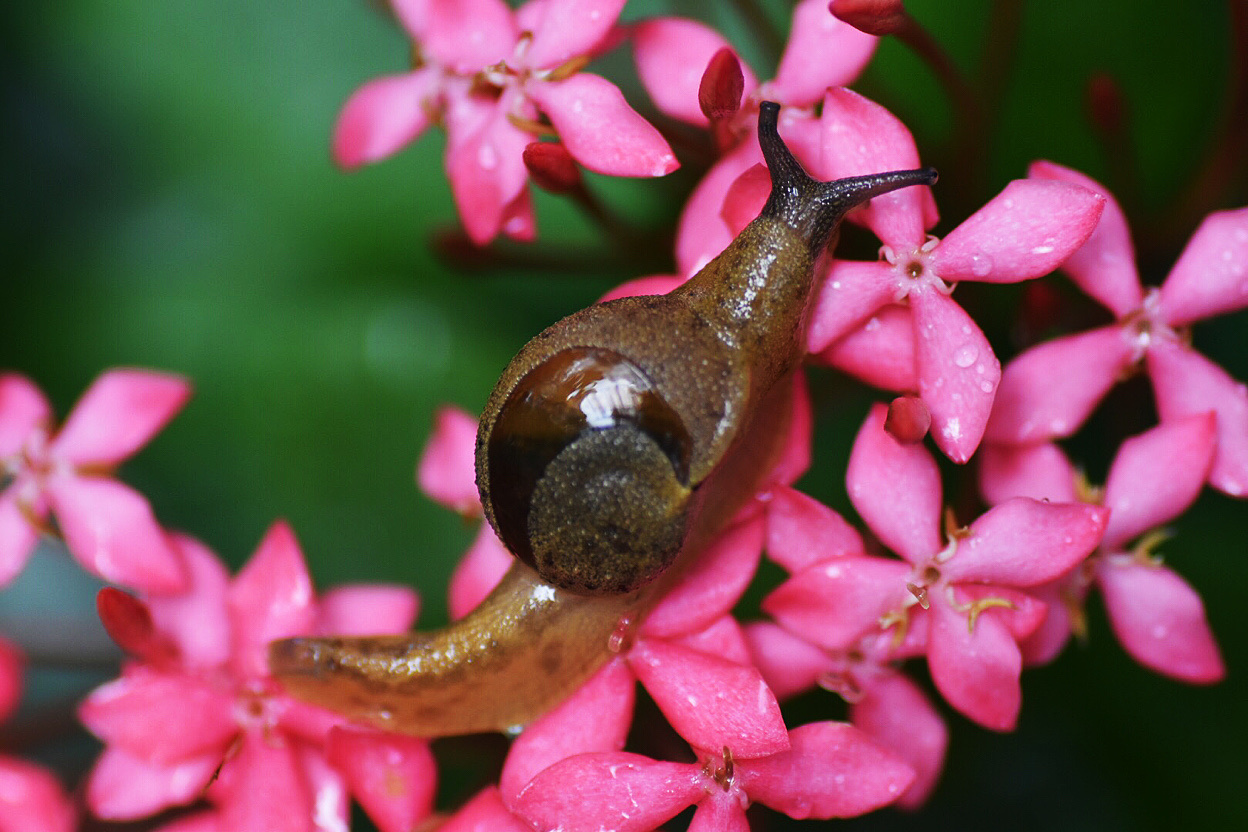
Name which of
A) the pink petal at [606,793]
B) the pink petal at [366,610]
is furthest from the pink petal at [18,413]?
the pink petal at [606,793]

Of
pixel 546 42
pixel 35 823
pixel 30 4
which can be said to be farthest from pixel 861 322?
pixel 30 4

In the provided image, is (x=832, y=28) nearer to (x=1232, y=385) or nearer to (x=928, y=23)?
(x=928, y=23)

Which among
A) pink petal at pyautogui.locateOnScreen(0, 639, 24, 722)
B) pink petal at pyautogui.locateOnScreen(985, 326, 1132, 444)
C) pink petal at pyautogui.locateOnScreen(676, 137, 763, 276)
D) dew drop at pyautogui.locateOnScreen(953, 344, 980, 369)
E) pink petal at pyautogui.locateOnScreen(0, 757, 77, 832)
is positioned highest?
pink petal at pyautogui.locateOnScreen(676, 137, 763, 276)

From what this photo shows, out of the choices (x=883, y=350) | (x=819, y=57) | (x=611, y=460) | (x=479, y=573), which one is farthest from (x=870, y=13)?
(x=479, y=573)

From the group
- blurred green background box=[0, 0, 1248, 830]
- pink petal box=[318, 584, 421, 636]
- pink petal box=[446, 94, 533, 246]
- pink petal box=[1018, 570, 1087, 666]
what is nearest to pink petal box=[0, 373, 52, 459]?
blurred green background box=[0, 0, 1248, 830]

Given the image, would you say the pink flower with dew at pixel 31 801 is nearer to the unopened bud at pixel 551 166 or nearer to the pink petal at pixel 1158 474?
the unopened bud at pixel 551 166

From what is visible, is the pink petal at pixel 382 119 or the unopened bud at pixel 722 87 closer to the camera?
the unopened bud at pixel 722 87

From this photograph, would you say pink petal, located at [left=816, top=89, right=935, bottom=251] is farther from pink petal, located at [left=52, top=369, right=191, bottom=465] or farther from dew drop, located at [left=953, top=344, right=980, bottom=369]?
pink petal, located at [left=52, top=369, right=191, bottom=465]
